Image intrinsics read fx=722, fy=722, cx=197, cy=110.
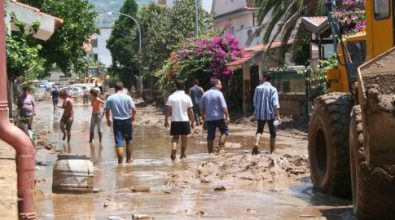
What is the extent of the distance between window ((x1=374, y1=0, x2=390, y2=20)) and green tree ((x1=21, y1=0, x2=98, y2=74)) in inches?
478

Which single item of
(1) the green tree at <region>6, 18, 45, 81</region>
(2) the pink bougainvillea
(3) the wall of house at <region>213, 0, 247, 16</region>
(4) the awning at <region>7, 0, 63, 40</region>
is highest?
(3) the wall of house at <region>213, 0, 247, 16</region>

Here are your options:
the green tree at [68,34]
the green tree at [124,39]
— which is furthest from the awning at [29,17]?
the green tree at [124,39]

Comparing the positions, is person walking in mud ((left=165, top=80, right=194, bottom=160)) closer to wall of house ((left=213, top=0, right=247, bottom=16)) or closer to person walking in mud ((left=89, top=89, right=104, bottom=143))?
person walking in mud ((left=89, top=89, right=104, bottom=143))

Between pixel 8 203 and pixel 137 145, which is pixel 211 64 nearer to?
pixel 137 145

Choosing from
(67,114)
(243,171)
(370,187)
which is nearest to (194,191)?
(243,171)

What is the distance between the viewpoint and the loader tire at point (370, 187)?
6.12 metres

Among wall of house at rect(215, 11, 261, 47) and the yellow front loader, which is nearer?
the yellow front loader

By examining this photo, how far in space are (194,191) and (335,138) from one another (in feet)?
7.64

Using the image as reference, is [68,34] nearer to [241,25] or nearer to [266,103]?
[266,103]

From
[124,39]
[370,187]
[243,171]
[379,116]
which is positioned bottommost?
[243,171]

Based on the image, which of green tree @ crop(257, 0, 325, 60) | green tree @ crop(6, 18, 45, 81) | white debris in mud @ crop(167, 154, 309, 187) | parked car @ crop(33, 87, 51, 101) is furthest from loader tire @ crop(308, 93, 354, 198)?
parked car @ crop(33, 87, 51, 101)

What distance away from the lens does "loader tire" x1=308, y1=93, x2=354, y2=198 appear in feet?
26.8

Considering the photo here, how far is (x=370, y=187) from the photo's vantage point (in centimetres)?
627

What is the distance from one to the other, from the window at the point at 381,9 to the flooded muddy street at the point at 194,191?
212 centimetres
